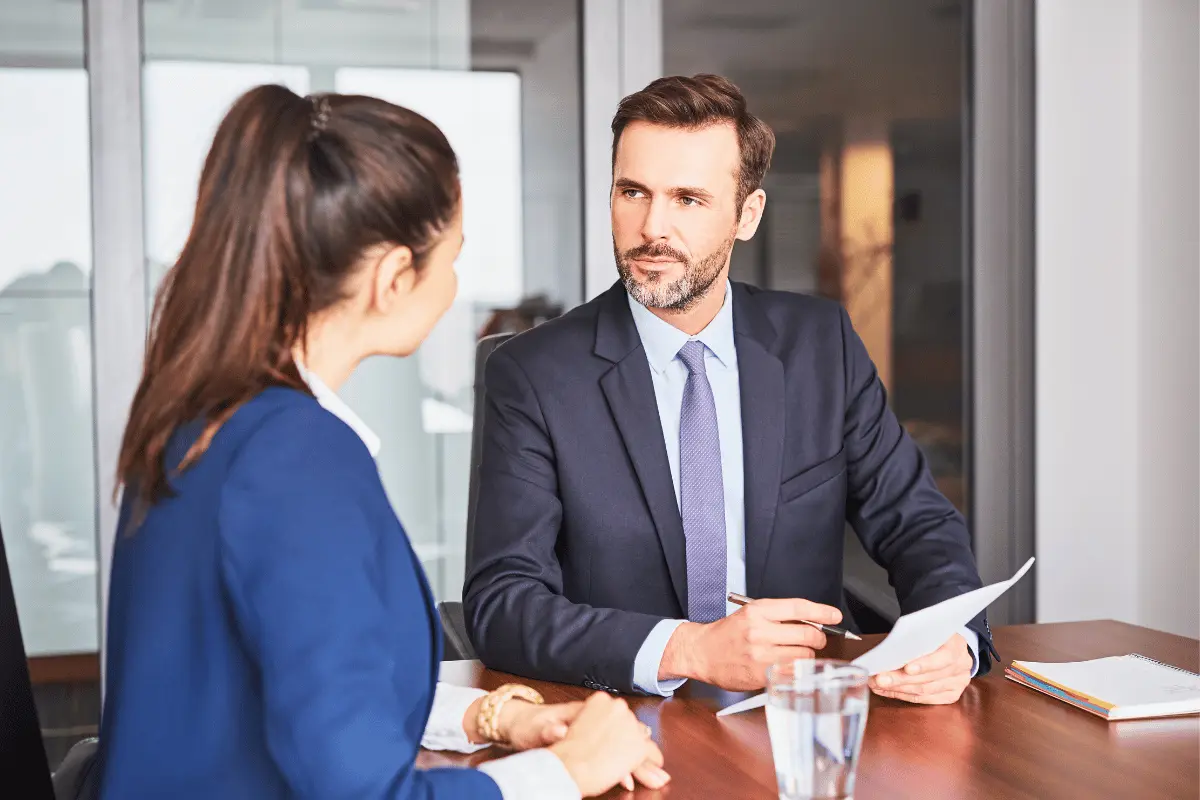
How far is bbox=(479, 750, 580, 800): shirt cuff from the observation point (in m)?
1.05

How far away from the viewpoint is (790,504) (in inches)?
81.7

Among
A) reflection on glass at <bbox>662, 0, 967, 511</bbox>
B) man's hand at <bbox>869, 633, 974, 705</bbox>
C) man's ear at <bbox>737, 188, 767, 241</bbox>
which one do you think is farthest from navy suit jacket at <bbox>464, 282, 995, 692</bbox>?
reflection on glass at <bbox>662, 0, 967, 511</bbox>

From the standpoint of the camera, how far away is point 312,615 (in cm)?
93

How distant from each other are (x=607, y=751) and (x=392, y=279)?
0.48 metres

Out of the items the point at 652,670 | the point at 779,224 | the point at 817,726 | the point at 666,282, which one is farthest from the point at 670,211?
the point at 779,224

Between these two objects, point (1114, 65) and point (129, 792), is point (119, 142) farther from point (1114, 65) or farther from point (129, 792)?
point (1114, 65)

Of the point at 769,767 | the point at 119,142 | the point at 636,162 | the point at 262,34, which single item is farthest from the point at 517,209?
the point at 769,767

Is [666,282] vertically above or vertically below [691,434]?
above

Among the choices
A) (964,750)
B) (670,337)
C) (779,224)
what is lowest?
(964,750)

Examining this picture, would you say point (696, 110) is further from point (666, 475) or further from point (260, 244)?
point (260, 244)

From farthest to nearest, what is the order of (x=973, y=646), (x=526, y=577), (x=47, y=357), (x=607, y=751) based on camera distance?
(x=47, y=357) < (x=526, y=577) < (x=973, y=646) < (x=607, y=751)

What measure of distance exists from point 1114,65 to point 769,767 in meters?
3.09

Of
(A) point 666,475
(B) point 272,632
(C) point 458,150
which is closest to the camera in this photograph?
(B) point 272,632

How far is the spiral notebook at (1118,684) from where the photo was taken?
4.52 ft
